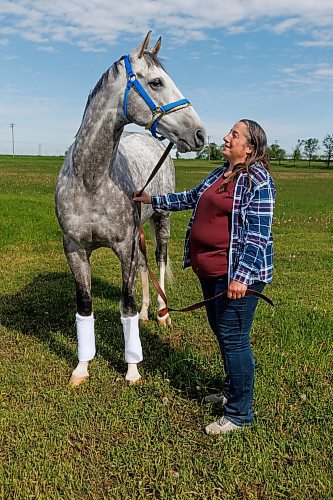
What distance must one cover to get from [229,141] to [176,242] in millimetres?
8353

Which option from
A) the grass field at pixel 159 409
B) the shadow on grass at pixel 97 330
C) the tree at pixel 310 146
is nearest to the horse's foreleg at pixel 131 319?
the grass field at pixel 159 409

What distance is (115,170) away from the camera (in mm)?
4457

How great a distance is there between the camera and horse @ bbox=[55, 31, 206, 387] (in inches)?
152

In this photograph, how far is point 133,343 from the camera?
15.4 feet

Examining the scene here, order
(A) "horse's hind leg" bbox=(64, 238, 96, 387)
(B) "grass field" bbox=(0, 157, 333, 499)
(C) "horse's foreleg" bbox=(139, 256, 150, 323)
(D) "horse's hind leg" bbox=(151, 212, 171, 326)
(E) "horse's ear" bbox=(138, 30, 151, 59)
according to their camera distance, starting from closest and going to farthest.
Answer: (B) "grass field" bbox=(0, 157, 333, 499) → (E) "horse's ear" bbox=(138, 30, 151, 59) → (A) "horse's hind leg" bbox=(64, 238, 96, 387) → (C) "horse's foreleg" bbox=(139, 256, 150, 323) → (D) "horse's hind leg" bbox=(151, 212, 171, 326)

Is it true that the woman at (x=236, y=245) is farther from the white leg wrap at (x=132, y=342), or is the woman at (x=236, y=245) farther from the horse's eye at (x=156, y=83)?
the white leg wrap at (x=132, y=342)

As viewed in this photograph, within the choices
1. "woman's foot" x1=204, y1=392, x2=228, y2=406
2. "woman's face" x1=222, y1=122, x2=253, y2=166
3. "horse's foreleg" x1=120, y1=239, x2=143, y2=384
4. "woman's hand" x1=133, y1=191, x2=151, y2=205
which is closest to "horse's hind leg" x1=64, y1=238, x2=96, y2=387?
"horse's foreleg" x1=120, y1=239, x2=143, y2=384

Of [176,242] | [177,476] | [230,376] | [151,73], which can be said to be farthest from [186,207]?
[176,242]

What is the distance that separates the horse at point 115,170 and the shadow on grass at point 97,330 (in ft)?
1.48

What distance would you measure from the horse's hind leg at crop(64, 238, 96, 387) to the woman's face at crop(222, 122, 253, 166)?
5.75ft

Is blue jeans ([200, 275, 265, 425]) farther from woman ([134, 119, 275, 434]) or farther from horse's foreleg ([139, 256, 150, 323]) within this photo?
horse's foreleg ([139, 256, 150, 323])

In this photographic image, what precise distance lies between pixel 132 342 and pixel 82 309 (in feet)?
1.91

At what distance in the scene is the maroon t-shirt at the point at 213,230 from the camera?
3.50 meters

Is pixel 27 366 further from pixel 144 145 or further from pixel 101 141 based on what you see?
pixel 144 145
